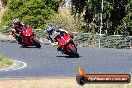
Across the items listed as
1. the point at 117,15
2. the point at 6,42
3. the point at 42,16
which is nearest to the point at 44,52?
the point at 6,42

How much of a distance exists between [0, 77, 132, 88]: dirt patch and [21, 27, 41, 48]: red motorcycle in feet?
37.5

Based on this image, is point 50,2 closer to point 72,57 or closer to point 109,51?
point 109,51

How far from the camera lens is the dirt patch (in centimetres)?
1253

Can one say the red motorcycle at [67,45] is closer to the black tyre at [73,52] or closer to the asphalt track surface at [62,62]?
the black tyre at [73,52]

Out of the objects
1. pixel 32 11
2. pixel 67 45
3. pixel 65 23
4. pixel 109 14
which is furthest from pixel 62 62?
pixel 32 11

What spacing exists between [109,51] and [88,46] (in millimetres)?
3607

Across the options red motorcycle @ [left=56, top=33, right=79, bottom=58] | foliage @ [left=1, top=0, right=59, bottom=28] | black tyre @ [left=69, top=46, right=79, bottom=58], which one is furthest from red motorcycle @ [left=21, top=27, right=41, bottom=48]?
foliage @ [left=1, top=0, right=59, bottom=28]

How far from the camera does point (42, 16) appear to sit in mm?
34969

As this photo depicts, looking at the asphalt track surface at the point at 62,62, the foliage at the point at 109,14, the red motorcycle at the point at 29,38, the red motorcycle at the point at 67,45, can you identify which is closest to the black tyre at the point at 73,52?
the red motorcycle at the point at 67,45

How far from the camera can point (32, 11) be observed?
35219mm

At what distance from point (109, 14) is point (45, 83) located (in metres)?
18.0

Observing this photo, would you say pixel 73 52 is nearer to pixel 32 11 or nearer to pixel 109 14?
pixel 109 14

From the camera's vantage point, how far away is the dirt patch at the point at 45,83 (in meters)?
12.5

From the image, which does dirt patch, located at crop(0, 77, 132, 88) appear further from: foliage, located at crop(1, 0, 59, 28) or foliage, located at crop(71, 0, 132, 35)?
foliage, located at crop(1, 0, 59, 28)
